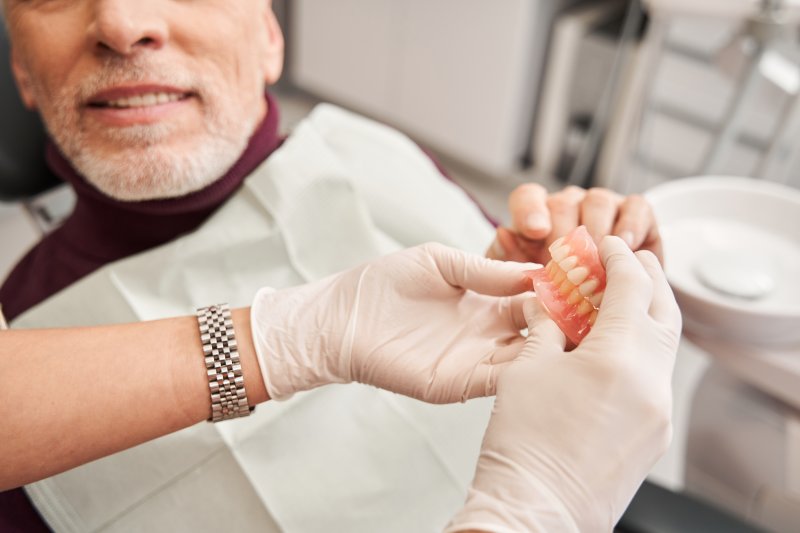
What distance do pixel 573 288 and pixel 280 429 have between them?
0.41 meters

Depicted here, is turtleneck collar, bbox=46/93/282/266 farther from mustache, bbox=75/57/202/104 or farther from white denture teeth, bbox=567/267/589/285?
white denture teeth, bbox=567/267/589/285

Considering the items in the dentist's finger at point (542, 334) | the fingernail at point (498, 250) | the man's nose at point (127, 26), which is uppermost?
the man's nose at point (127, 26)

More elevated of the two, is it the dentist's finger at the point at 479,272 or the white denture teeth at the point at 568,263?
the white denture teeth at the point at 568,263

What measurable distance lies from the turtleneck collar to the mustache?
0.52ft

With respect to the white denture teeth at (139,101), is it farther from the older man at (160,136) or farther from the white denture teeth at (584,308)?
the white denture teeth at (584,308)

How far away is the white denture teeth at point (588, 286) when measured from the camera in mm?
603

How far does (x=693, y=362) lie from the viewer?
72.1 inches

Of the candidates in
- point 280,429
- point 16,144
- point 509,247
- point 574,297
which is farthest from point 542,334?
point 16,144

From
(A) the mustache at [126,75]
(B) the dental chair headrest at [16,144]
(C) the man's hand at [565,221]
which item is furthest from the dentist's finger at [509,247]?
(B) the dental chair headrest at [16,144]

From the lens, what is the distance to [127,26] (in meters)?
0.77

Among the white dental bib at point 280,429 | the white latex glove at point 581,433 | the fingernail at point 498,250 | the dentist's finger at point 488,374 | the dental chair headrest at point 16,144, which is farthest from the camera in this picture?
the dental chair headrest at point 16,144

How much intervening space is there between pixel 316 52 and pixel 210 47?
2.09 m

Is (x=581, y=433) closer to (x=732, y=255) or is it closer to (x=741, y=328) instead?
(x=741, y=328)

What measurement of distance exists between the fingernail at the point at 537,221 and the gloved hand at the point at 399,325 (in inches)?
5.4
